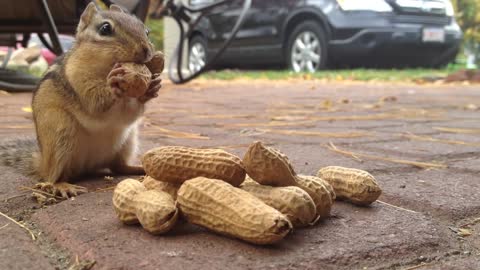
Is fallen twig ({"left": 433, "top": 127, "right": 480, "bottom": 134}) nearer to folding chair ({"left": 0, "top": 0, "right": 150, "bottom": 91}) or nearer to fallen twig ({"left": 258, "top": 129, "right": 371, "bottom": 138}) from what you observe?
fallen twig ({"left": 258, "top": 129, "right": 371, "bottom": 138})

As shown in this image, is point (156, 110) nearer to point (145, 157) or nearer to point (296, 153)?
point (296, 153)

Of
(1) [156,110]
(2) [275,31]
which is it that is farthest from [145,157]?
(2) [275,31]

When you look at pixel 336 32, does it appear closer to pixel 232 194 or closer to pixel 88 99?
pixel 88 99

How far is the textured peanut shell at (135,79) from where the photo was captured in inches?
63.5

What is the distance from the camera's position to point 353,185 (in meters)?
1.44

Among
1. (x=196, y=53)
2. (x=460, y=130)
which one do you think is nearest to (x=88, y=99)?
(x=460, y=130)

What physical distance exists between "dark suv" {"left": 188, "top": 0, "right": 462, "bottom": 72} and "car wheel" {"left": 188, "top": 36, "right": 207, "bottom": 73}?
0.17 meters

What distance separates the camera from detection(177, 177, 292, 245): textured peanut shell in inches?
43.3

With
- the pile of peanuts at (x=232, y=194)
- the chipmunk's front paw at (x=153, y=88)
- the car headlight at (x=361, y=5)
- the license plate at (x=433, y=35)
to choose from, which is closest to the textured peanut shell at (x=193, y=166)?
the pile of peanuts at (x=232, y=194)

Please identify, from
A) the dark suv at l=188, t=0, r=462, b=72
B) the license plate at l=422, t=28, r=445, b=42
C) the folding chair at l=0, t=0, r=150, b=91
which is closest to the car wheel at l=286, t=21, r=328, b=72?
the dark suv at l=188, t=0, r=462, b=72

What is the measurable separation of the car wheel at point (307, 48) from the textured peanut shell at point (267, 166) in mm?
8738

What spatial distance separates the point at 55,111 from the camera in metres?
1.73

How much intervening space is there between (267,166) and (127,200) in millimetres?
286

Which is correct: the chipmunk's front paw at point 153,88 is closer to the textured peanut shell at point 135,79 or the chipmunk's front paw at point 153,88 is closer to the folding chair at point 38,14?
the textured peanut shell at point 135,79
